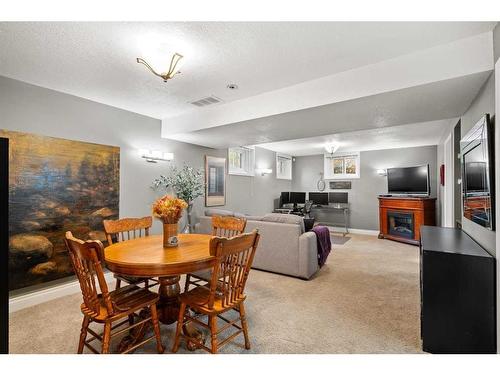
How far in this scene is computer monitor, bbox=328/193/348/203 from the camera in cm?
758

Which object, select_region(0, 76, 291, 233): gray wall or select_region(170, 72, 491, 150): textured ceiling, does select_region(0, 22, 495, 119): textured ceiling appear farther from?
select_region(170, 72, 491, 150): textured ceiling

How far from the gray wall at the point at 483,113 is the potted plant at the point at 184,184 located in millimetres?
3640

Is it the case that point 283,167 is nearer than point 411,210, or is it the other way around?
point 411,210

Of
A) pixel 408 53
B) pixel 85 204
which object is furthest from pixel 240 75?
pixel 85 204

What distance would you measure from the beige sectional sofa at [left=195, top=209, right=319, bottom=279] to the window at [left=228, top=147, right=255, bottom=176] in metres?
2.41

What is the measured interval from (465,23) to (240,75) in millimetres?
1825

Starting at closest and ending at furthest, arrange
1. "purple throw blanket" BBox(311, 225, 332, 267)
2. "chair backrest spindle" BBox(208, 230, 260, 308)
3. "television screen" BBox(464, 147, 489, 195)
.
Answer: "chair backrest spindle" BBox(208, 230, 260, 308) < "television screen" BBox(464, 147, 489, 195) < "purple throw blanket" BBox(311, 225, 332, 267)

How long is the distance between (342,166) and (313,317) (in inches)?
241

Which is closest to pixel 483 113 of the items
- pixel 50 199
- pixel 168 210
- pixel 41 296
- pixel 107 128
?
pixel 168 210

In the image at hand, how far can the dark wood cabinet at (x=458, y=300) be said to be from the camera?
1.71 m

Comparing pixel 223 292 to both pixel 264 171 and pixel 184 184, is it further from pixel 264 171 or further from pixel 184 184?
pixel 264 171

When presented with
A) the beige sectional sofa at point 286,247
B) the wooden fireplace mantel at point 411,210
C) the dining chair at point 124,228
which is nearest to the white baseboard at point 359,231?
the wooden fireplace mantel at point 411,210

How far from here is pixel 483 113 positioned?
2.13 meters

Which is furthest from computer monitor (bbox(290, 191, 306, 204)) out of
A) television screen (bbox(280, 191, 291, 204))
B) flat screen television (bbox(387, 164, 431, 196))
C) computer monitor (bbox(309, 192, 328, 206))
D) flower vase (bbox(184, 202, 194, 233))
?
flower vase (bbox(184, 202, 194, 233))
